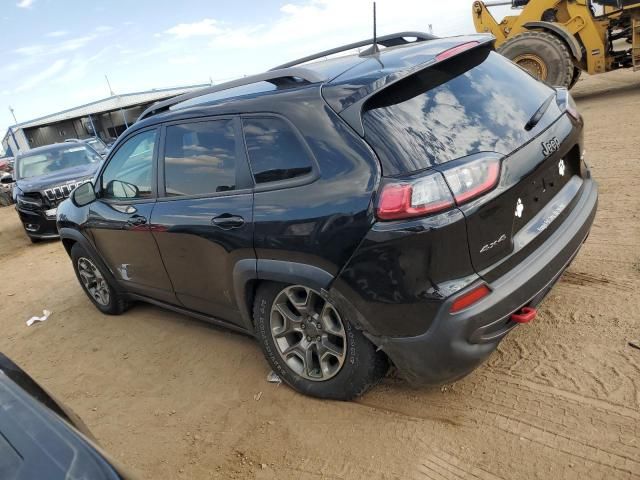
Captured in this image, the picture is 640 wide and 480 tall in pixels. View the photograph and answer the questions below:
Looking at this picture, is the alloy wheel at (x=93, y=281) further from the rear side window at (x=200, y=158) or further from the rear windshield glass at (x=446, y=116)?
the rear windshield glass at (x=446, y=116)

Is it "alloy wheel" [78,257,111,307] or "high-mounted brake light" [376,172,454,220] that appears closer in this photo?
"high-mounted brake light" [376,172,454,220]

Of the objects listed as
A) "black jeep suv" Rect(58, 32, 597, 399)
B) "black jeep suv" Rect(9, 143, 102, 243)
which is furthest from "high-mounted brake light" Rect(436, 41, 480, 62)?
"black jeep suv" Rect(9, 143, 102, 243)

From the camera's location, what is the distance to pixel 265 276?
8.98ft

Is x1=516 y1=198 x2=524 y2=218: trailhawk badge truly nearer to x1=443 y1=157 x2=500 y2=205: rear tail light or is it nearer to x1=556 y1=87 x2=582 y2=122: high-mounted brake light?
x1=443 y1=157 x2=500 y2=205: rear tail light

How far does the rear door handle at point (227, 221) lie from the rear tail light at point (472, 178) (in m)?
1.20

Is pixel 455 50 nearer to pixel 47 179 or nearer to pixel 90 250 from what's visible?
pixel 90 250

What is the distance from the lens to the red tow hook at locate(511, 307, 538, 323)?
2.38 meters

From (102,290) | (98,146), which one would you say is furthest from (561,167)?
(98,146)

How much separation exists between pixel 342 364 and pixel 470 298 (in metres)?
0.84

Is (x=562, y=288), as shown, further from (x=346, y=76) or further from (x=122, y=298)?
(x=122, y=298)

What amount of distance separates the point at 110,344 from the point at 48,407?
2.86m

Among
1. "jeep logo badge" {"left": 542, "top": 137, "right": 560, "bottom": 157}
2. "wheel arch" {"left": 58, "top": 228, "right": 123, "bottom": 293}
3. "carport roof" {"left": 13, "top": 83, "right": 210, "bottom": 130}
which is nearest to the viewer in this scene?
"jeep logo badge" {"left": 542, "top": 137, "right": 560, "bottom": 157}

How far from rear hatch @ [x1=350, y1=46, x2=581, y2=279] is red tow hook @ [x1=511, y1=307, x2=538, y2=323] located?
0.85 feet

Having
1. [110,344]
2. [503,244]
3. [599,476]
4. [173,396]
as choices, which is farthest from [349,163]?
[110,344]
